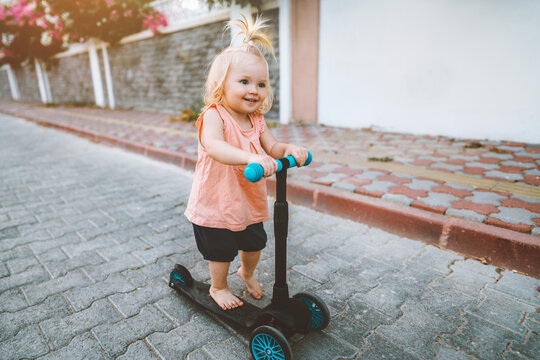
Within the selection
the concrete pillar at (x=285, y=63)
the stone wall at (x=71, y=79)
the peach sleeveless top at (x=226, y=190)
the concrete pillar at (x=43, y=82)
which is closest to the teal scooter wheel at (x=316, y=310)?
the peach sleeveless top at (x=226, y=190)

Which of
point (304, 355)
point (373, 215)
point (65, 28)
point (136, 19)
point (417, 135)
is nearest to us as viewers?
point (304, 355)

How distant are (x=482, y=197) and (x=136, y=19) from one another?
11.3 meters

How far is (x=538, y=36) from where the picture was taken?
4625 millimetres

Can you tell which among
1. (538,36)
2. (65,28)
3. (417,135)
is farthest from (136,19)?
(538,36)

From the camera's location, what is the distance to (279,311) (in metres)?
1.60

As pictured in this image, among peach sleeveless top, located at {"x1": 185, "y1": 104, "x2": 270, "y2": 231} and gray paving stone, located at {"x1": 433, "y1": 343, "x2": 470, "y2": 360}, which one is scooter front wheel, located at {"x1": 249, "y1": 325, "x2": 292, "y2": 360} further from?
gray paving stone, located at {"x1": 433, "y1": 343, "x2": 470, "y2": 360}

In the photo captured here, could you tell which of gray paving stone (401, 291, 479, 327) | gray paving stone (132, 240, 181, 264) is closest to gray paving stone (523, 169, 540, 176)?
gray paving stone (401, 291, 479, 327)

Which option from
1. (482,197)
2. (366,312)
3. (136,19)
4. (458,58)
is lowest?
(366,312)

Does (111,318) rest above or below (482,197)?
below

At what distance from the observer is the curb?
2.27 meters

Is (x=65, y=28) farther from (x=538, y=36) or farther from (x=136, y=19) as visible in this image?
(x=538, y=36)

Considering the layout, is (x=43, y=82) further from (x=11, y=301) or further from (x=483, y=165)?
(x=483, y=165)

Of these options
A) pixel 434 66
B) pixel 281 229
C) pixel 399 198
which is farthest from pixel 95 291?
pixel 434 66

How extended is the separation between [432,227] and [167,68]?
9537 millimetres
